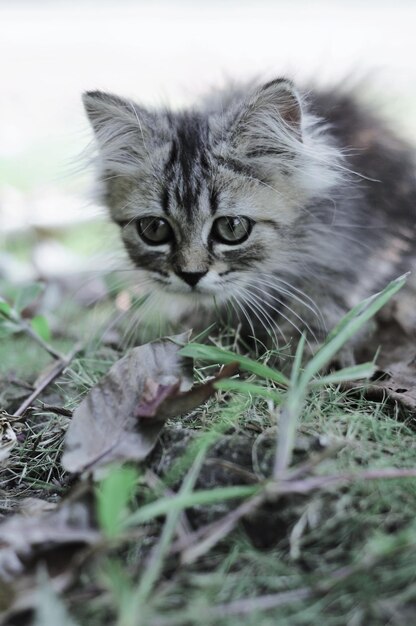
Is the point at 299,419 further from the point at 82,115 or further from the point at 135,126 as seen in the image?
the point at 82,115

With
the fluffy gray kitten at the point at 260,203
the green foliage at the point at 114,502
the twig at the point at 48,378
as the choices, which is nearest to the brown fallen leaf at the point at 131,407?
the green foliage at the point at 114,502

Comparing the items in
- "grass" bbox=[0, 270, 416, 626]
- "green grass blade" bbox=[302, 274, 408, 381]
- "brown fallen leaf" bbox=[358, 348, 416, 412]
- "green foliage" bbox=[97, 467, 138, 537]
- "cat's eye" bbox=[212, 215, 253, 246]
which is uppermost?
"cat's eye" bbox=[212, 215, 253, 246]

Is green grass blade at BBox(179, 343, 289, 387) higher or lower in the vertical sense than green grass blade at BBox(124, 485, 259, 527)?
higher

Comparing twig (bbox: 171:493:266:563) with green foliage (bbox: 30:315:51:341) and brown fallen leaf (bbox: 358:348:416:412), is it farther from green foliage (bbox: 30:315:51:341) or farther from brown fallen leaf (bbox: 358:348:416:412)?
green foliage (bbox: 30:315:51:341)

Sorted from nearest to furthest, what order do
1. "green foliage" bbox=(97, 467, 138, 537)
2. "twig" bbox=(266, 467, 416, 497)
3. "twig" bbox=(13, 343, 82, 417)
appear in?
1. "green foliage" bbox=(97, 467, 138, 537)
2. "twig" bbox=(266, 467, 416, 497)
3. "twig" bbox=(13, 343, 82, 417)

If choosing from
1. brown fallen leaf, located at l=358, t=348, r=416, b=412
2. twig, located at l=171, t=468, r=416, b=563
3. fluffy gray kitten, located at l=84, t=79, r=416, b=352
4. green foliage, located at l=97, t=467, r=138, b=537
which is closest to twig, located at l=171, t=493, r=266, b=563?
twig, located at l=171, t=468, r=416, b=563

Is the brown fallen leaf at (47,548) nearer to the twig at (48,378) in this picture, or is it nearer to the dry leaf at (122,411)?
the dry leaf at (122,411)

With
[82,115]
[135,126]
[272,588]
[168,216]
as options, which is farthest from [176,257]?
[272,588]

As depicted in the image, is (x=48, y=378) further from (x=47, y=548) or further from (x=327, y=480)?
(x=327, y=480)
